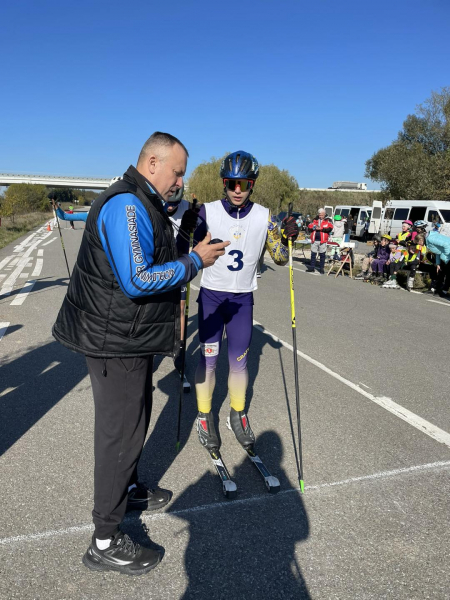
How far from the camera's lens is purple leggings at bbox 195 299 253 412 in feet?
12.0

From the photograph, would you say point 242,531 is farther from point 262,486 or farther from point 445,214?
point 445,214

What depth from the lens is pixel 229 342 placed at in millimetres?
3684

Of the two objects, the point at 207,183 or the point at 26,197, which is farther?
the point at 26,197

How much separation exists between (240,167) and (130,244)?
1.72 meters

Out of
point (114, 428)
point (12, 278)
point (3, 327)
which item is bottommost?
point (12, 278)

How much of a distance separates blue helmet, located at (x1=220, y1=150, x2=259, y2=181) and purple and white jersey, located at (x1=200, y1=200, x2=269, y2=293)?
27cm

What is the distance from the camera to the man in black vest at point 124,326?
2184mm

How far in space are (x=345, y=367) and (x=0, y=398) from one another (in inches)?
163

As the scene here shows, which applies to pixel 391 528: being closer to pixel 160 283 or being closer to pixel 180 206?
pixel 160 283

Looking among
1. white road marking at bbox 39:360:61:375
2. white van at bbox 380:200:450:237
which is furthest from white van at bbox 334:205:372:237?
white road marking at bbox 39:360:61:375

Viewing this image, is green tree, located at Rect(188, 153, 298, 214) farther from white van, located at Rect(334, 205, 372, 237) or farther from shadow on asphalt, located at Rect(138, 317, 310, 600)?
shadow on asphalt, located at Rect(138, 317, 310, 600)

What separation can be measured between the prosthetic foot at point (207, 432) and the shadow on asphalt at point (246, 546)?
1.14 feet

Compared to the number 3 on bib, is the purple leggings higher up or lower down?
lower down

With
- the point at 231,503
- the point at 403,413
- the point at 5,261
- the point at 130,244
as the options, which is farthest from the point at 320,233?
the point at 130,244
